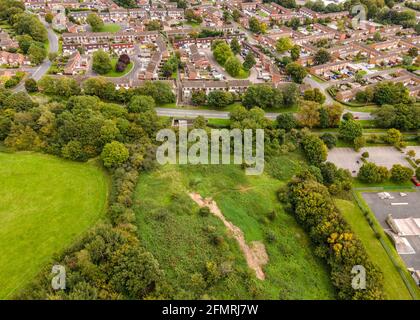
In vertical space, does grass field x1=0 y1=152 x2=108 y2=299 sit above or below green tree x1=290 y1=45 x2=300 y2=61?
below

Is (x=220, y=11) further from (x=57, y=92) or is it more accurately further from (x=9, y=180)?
(x=9, y=180)

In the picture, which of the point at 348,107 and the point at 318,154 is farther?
the point at 348,107

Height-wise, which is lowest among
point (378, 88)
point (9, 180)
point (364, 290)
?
point (9, 180)

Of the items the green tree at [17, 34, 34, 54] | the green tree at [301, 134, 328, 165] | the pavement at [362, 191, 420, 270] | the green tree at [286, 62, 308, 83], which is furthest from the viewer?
the green tree at [17, 34, 34, 54]

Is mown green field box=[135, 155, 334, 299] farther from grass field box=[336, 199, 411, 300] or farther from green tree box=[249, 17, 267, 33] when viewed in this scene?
green tree box=[249, 17, 267, 33]

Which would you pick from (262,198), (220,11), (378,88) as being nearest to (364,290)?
(262,198)

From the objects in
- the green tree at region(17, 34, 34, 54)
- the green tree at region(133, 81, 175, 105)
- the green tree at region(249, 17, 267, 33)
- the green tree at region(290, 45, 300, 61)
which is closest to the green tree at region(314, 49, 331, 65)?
the green tree at region(290, 45, 300, 61)

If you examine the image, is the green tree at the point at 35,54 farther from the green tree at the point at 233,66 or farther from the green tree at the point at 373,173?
the green tree at the point at 373,173
